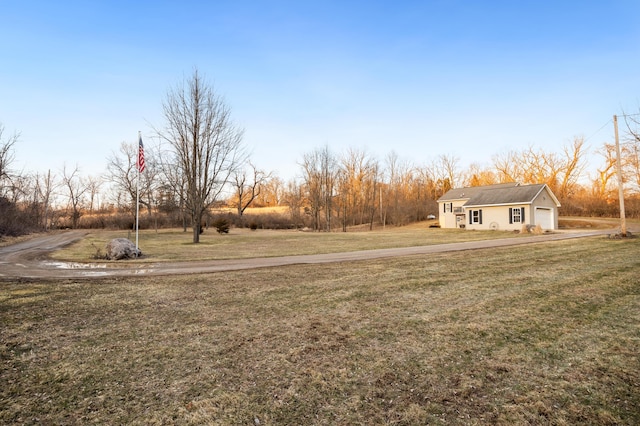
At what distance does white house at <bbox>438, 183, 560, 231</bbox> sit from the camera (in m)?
31.0

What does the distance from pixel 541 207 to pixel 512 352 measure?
33536 mm

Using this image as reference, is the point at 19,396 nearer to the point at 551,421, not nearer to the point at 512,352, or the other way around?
the point at 551,421

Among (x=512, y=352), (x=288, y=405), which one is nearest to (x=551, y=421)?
(x=512, y=352)

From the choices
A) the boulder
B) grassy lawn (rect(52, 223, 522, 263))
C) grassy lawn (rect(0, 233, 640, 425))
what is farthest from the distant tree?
grassy lawn (rect(0, 233, 640, 425))

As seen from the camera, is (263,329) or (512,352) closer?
(512,352)

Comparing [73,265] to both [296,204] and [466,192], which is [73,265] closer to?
[466,192]

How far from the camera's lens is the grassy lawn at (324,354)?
9.09 feet

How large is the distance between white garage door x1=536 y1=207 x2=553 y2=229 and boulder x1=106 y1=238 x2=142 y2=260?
32.5 metres

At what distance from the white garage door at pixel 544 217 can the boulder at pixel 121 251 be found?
32.5 m

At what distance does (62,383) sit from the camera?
3.22 metres

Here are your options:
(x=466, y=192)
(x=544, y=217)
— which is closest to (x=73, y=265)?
(x=544, y=217)

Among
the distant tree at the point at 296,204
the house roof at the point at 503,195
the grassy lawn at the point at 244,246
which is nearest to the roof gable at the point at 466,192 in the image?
the house roof at the point at 503,195

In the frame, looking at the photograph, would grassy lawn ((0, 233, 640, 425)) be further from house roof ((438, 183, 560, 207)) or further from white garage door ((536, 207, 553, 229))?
white garage door ((536, 207, 553, 229))

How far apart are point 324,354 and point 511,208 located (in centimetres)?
3315
